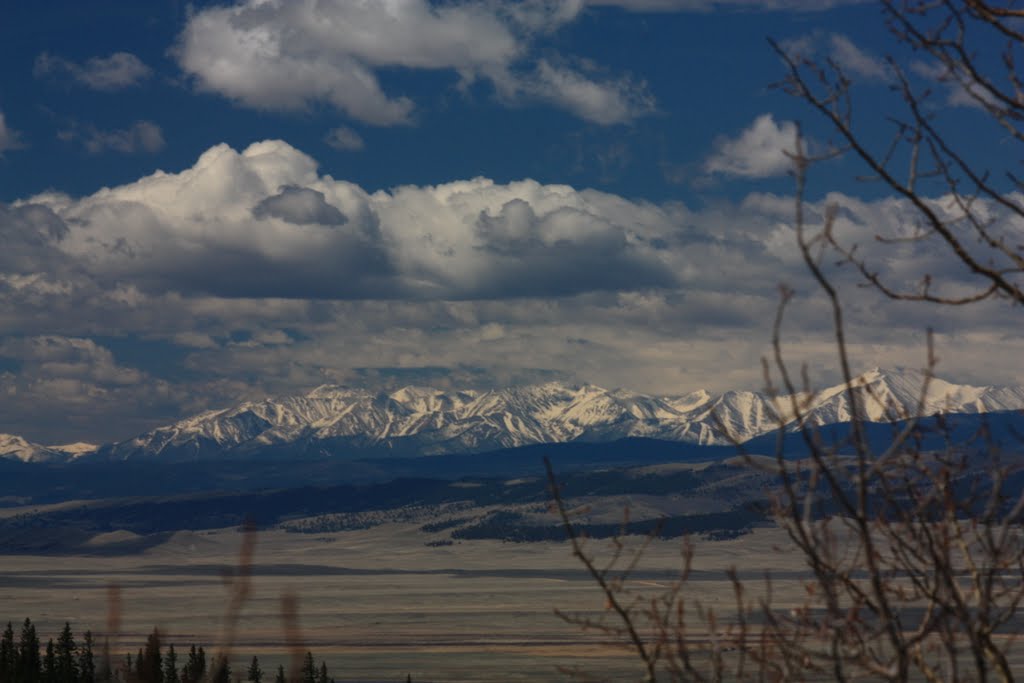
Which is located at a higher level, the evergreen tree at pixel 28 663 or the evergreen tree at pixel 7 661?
the evergreen tree at pixel 7 661

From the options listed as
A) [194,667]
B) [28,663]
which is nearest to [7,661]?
[28,663]

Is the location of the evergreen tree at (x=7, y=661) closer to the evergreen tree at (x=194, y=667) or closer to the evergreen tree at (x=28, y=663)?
the evergreen tree at (x=28, y=663)

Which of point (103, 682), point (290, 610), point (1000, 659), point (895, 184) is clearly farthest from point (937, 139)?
point (103, 682)

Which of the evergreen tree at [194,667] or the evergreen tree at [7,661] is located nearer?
the evergreen tree at [194,667]

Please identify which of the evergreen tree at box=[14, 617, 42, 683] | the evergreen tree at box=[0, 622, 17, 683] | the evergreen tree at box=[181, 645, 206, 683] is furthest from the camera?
the evergreen tree at box=[14, 617, 42, 683]

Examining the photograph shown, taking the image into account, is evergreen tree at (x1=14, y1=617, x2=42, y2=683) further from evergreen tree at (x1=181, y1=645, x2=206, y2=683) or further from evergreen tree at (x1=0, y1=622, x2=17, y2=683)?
evergreen tree at (x1=181, y1=645, x2=206, y2=683)

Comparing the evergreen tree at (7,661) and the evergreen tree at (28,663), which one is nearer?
the evergreen tree at (7,661)

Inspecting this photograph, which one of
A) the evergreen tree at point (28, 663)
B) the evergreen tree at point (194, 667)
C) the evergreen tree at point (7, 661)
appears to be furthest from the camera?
the evergreen tree at point (28, 663)

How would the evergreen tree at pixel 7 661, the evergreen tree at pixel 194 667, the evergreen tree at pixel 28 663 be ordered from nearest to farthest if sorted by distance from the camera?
the evergreen tree at pixel 194 667
the evergreen tree at pixel 7 661
the evergreen tree at pixel 28 663

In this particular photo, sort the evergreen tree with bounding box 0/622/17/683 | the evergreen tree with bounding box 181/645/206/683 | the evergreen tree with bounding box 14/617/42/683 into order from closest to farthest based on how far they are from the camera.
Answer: the evergreen tree with bounding box 181/645/206/683, the evergreen tree with bounding box 0/622/17/683, the evergreen tree with bounding box 14/617/42/683

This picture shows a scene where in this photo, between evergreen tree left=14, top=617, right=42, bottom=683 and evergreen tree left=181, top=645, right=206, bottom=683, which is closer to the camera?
evergreen tree left=181, top=645, right=206, bottom=683

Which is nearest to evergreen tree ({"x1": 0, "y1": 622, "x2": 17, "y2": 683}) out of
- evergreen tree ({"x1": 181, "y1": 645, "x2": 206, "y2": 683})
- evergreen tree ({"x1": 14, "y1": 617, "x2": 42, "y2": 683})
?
evergreen tree ({"x1": 14, "y1": 617, "x2": 42, "y2": 683})

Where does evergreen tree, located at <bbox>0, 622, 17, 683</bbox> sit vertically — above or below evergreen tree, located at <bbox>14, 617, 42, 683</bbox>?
above

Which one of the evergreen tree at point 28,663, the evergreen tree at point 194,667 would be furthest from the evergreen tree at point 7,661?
the evergreen tree at point 194,667
